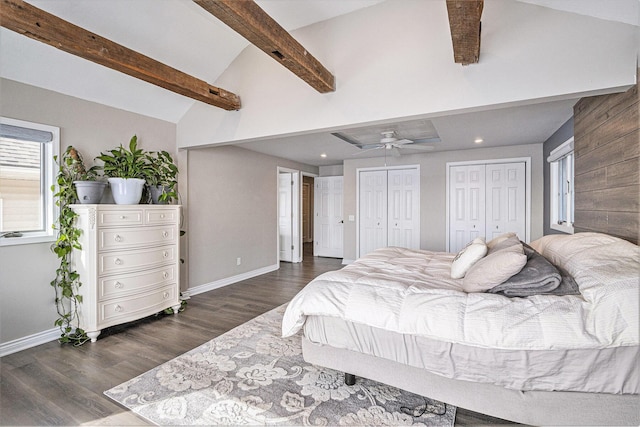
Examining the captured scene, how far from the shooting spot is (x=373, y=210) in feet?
20.3

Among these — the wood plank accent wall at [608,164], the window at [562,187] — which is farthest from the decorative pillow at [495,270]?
the window at [562,187]

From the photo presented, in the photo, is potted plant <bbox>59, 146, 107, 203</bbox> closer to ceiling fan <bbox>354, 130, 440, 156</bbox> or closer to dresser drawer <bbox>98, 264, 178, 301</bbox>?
dresser drawer <bbox>98, 264, 178, 301</bbox>

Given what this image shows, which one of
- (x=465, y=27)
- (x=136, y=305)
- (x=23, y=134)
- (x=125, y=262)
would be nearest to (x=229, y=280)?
(x=136, y=305)

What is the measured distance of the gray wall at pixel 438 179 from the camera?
4.83 m

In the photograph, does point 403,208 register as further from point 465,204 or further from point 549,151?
point 549,151

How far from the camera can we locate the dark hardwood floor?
70.9 inches

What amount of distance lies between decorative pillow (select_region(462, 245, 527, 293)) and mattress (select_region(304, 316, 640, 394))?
386 millimetres

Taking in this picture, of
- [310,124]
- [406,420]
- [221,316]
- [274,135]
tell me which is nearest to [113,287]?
[221,316]

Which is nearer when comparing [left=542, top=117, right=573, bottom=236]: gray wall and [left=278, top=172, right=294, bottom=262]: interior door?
[left=542, top=117, right=573, bottom=236]: gray wall

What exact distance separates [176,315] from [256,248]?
2.12 metres

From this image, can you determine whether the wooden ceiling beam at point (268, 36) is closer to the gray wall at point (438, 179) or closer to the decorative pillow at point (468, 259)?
the decorative pillow at point (468, 259)

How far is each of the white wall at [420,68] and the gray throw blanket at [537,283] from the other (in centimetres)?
128

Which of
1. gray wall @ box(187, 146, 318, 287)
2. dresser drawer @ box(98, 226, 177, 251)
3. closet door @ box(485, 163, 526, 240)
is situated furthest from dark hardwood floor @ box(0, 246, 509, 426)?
closet door @ box(485, 163, 526, 240)

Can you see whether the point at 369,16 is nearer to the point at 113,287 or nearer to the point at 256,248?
the point at 113,287
